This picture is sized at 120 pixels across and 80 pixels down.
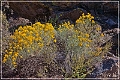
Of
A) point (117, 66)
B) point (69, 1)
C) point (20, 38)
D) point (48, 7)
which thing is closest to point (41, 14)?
point (48, 7)

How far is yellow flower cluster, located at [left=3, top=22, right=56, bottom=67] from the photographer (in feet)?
14.6

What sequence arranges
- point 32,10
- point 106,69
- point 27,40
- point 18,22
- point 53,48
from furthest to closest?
point 32,10, point 18,22, point 53,48, point 106,69, point 27,40

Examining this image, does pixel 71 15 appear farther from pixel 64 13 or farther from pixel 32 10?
pixel 32 10

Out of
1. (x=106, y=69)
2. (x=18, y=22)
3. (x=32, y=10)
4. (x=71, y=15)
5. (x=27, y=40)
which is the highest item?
(x=32, y=10)

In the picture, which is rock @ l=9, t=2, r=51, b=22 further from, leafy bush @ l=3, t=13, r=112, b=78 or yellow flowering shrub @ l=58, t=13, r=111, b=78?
leafy bush @ l=3, t=13, r=112, b=78

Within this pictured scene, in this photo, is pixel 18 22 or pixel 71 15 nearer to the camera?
pixel 71 15

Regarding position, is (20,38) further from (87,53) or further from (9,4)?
(9,4)

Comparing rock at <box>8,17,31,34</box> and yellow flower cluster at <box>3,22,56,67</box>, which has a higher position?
rock at <box>8,17,31,34</box>

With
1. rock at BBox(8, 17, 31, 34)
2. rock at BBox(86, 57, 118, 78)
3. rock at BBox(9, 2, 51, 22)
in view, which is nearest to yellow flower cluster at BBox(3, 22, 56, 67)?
rock at BBox(86, 57, 118, 78)

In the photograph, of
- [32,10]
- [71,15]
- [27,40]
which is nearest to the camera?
[27,40]

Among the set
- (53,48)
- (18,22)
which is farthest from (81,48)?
(18,22)

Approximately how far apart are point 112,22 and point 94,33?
0.96 meters

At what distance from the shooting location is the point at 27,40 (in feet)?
14.7

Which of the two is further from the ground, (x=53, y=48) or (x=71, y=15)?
(x=71, y=15)
